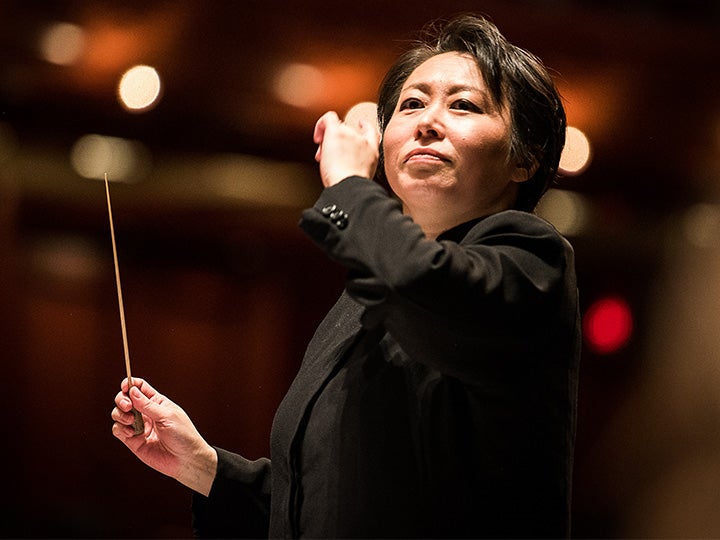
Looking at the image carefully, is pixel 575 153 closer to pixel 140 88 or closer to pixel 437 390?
pixel 140 88

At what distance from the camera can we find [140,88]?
76.0 inches

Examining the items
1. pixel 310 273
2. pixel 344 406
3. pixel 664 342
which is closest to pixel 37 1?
pixel 310 273

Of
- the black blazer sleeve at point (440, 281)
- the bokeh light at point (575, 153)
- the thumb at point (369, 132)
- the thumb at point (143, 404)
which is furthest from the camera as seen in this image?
the bokeh light at point (575, 153)

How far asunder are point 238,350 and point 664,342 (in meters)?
0.99

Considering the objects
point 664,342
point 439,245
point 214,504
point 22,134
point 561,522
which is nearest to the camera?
point 439,245

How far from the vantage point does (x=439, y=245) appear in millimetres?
789

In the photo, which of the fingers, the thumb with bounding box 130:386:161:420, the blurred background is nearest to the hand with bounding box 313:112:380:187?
the fingers

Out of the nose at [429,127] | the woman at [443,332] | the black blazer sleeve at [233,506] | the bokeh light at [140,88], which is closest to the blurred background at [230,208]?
the bokeh light at [140,88]

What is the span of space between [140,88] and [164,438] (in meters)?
1.00

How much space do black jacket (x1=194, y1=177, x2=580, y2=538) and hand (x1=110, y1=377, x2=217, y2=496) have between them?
0.16 metres

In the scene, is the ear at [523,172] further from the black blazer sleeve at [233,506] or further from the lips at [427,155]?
the black blazer sleeve at [233,506]

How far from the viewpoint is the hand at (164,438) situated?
1115 millimetres

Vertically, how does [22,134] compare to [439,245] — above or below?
above

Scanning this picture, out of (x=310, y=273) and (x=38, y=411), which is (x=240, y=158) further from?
(x=38, y=411)
